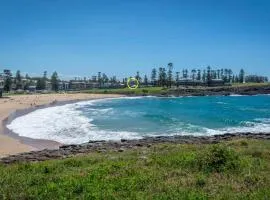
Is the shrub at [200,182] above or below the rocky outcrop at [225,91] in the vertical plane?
above

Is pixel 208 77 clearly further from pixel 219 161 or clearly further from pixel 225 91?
pixel 219 161

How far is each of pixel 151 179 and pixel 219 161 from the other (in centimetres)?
294

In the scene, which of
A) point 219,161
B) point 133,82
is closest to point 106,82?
point 133,82

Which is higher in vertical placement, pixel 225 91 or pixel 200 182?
pixel 200 182

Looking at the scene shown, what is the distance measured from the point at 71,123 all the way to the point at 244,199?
114 ft

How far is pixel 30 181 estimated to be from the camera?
491 inches

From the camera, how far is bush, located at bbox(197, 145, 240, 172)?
13.6 meters

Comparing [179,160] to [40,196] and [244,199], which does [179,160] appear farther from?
[40,196]

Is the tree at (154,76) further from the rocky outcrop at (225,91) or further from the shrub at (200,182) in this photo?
the shrub at (200,182)

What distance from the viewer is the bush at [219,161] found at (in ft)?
44.7

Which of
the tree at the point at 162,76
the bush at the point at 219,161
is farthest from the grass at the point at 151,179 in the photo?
the tree at the point at 162,76

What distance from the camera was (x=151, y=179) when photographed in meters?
12.2

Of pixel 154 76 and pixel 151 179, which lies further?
pixel 154 76

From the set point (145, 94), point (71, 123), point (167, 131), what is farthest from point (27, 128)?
point (145, 94)
